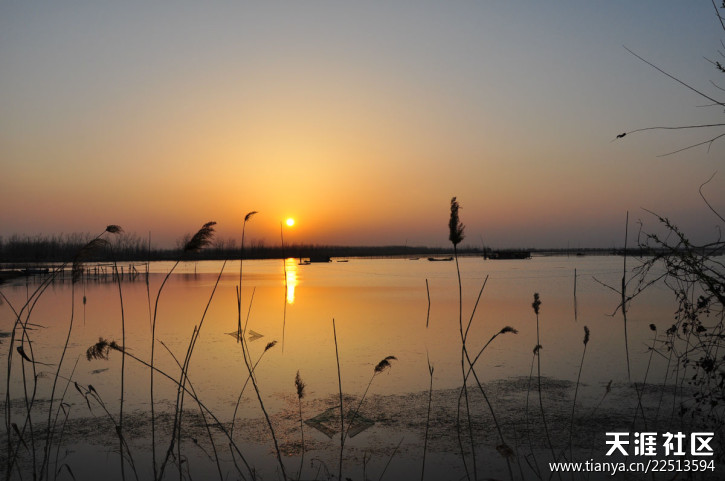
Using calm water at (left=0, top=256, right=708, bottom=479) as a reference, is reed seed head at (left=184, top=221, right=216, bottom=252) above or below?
above

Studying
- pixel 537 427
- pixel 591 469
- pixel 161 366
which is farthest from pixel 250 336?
pixel 591 469

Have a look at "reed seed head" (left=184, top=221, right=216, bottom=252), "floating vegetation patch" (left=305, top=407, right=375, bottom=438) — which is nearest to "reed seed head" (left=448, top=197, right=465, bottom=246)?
"reed seed head" (left=184, top=221, right=216, bottom=252)

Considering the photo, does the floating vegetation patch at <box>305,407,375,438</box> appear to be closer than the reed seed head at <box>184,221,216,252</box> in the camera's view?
No

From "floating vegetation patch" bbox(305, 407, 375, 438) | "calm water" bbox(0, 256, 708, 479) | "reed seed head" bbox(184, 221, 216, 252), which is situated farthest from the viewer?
"floating vegetation patch" bbox(305, 407, 375, 438)

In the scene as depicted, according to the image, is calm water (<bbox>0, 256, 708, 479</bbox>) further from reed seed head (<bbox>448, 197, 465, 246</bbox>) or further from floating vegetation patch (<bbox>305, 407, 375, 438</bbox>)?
reed seed head (<bbox>448, 197, 465, 246</bbox>)

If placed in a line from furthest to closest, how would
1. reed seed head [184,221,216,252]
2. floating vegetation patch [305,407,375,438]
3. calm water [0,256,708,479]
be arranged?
floating vegetation patch [305,407,375,438], calm water [0,256,708,479], reed seed head [184,221,216,252]

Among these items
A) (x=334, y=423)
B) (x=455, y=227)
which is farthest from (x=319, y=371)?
(x=455, y=227)

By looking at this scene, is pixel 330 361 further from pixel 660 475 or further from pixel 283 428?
pixel 660 475

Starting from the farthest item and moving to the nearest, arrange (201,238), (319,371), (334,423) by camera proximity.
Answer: (319,371)
(334,423)
(201,238)

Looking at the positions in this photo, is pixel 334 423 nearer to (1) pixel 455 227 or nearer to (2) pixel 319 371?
(2) pixel 319 371

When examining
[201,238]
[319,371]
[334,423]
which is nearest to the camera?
[201,238]

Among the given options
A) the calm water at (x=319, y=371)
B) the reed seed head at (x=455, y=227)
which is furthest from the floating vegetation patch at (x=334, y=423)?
the reed seed head at (x=455, y=227)

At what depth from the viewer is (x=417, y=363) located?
1026 centimetres

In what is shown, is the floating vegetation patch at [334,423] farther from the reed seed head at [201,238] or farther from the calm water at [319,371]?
the reed seed head at [201,238]
